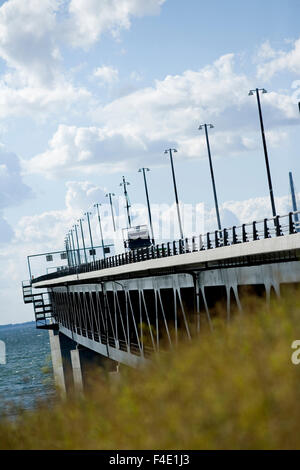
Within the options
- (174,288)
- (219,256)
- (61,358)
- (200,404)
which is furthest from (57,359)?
(200,404)

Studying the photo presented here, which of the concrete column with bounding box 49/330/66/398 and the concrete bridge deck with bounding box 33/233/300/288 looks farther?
the concrete column with bounding box 49/330/66/398

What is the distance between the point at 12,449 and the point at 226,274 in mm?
16209

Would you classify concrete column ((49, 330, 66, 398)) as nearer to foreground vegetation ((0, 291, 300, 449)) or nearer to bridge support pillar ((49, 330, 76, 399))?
bridge support pillar ((49, 330, 76, 399))

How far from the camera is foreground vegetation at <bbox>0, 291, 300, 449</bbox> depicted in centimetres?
1135

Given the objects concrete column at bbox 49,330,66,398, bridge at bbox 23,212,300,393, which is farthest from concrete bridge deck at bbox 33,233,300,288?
concrete column at bbox 49,330,66,398

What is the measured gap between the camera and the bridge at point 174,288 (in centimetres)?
2755

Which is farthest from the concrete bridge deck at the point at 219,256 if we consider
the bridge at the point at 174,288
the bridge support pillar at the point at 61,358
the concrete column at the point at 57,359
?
the concrete column at the point at 57,359

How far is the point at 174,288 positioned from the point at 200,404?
83.3 ft

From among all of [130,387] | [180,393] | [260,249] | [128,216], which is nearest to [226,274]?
[260,249]

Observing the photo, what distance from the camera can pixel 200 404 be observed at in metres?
12.5

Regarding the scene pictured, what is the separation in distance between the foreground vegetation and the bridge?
5240 mm

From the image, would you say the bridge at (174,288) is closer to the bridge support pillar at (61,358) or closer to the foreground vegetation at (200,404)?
the bridge support pillar at (61,358)

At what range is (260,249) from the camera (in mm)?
27297

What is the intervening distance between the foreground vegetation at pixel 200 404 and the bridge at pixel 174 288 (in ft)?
17.2
